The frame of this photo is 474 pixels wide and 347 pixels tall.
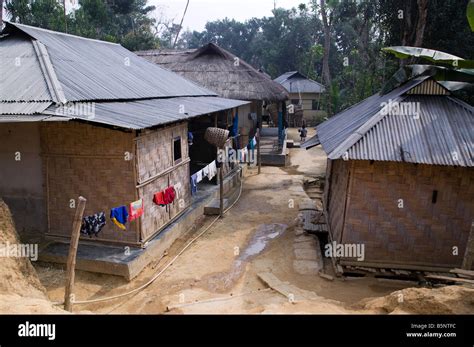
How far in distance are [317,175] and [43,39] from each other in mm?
A: 14034

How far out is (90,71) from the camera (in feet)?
34.1

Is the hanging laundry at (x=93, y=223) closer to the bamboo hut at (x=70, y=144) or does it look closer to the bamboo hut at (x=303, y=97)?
the bamboo hut at (x=70, y=144)

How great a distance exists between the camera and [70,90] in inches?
336

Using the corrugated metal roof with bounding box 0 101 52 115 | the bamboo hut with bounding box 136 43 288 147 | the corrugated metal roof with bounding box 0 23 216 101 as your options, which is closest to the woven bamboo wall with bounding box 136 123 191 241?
the corrugated metal roof with bounding box 0 23 216 101

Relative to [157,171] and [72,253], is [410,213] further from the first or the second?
[72,253]

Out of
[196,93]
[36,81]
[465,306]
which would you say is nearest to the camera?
[465,306]

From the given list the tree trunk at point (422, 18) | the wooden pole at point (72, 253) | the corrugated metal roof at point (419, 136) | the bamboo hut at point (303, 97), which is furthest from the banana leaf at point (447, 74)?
the bamboo hut at point (303, 97)

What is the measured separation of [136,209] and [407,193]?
6.36 metres

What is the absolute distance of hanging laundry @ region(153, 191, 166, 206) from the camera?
9.54 metres

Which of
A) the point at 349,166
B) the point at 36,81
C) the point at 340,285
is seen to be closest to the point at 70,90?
the point at 36,81

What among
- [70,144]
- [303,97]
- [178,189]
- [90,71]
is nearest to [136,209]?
[70,144]

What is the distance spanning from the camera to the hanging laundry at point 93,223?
27.9ft

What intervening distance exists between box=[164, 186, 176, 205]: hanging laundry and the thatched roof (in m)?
11.1
